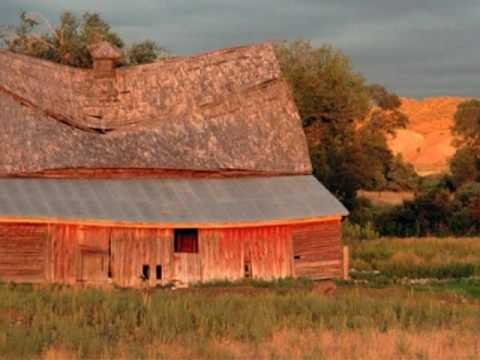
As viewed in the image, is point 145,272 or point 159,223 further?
point 145,272

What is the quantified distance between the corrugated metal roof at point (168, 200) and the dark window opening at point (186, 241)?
100cm

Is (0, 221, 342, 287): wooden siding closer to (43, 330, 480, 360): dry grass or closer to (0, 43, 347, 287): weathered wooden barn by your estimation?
(0, 43, 347, 287): weathered wooden barn

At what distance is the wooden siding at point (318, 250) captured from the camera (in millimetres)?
29312

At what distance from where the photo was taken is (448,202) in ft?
162

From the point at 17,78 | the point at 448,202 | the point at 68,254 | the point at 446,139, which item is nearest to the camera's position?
the point at 68,254

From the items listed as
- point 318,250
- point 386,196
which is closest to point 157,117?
point 318,250

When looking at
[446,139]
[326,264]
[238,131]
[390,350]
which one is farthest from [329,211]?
[446,139]

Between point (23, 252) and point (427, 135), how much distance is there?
114080mm

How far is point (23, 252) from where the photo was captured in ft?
89.1

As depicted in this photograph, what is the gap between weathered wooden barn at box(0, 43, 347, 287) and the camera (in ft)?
90.1

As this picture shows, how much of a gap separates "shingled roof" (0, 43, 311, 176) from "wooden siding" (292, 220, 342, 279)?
2534mm

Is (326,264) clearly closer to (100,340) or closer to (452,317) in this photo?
(452,317)

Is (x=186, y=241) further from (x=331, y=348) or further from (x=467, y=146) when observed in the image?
(x=467, y=146)

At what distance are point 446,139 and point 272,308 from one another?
11223 cm
